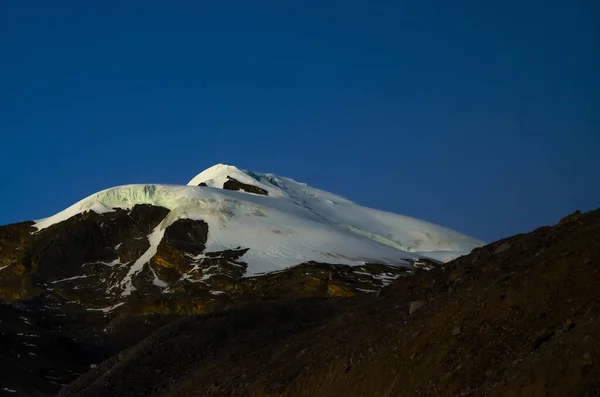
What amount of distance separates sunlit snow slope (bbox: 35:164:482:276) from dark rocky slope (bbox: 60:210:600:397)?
95.4 meters

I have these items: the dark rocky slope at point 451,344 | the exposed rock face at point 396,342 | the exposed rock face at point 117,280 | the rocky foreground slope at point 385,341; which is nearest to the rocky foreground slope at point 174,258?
the exposed rock face at point 117,280

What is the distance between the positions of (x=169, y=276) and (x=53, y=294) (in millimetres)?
17279

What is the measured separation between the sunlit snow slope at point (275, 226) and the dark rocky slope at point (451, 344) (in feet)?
313

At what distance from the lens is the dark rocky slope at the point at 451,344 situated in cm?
1513

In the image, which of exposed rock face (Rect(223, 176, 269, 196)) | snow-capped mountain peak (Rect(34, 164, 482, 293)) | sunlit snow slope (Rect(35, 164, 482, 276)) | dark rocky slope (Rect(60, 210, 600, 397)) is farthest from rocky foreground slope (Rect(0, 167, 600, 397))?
exposed rock face (Rect(223, 176, 269, 196))

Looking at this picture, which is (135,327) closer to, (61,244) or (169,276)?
(169,276)

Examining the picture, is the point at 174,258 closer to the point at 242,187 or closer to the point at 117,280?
the point at 117,280

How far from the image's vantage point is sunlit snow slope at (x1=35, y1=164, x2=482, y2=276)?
448 ft

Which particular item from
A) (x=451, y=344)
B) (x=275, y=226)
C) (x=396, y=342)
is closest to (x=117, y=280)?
(x=275, y=226)

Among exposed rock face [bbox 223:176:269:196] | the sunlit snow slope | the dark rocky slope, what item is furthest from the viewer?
exposed rock face [bbox 223:176:269:196]

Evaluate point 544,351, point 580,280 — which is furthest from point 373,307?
point 544,351

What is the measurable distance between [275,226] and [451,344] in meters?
129

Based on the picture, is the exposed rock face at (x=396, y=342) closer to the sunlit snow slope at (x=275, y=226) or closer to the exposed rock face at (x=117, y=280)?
the exposed rock face at (x=117, y=280)

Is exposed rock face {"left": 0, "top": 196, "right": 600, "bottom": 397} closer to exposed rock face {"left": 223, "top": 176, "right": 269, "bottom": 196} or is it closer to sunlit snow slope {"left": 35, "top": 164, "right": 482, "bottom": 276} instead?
sunlit snow slope {"left": 35, "top": 164, "right": 482, "bottom": 276}
